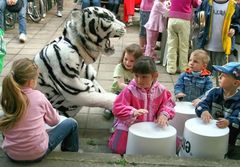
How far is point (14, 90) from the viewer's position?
2.92 metres

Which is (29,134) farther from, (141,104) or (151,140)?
(141,104)

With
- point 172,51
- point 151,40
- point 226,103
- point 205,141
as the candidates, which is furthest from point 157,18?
point 205,141

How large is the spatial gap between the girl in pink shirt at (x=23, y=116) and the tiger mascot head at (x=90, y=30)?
1.18 m

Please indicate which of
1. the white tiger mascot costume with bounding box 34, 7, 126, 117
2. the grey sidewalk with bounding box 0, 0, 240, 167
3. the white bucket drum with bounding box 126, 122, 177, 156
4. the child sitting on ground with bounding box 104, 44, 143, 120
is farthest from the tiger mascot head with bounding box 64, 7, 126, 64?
the white bucket drum with bounding box 126, 122, 177, 156

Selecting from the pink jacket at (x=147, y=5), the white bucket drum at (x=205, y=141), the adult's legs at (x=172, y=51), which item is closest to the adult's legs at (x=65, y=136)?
the white bucket drum at (x=205, y=141)

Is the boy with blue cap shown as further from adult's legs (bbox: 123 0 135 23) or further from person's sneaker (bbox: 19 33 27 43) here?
adult's legs (bbox: 123 0 135 23)

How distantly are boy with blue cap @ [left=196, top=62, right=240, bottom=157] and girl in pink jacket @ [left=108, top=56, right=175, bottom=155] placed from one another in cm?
32

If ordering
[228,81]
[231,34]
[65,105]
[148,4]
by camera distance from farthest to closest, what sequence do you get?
[148,4], [231,34], [65,105], [228,81]

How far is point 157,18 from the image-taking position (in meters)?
7.05

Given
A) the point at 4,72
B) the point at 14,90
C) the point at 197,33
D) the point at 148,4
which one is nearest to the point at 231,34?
the point at 197,33

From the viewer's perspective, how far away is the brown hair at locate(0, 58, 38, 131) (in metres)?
2.92

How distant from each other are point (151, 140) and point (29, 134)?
38.1 inches

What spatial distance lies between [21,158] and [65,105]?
128 cm

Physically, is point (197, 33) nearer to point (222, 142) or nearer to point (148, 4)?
point (148, 4)
